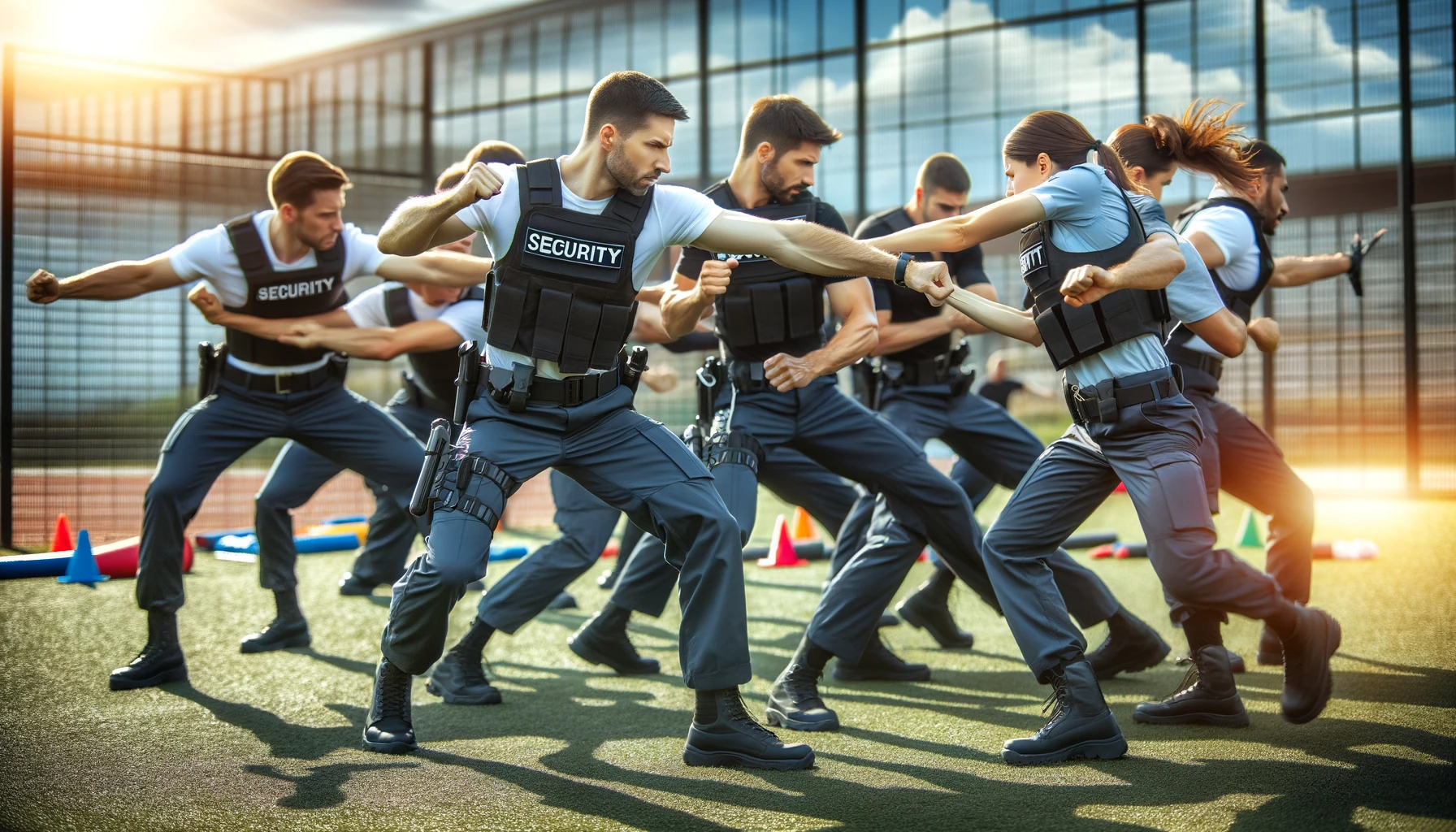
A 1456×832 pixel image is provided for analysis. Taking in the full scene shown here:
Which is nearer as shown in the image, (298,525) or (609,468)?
(609,468)

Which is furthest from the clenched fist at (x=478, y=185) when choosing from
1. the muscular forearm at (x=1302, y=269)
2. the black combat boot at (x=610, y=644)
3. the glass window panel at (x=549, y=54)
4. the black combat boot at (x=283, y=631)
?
the glass window panel at (x=549, y=54)

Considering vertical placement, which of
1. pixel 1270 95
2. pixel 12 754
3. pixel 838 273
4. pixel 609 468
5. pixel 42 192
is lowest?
pixel 12 754

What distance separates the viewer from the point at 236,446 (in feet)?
17.0

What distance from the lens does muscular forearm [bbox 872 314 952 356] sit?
5.36m

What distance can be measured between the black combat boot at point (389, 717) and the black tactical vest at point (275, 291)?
1.96 m

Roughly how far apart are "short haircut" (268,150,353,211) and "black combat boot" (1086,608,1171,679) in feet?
12.0

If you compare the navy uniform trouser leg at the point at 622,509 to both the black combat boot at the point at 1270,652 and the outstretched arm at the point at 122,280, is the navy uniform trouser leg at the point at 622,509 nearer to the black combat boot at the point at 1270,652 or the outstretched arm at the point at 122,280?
the outstretched arm at the point at 122,280

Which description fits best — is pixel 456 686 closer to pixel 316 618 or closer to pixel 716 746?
pixel 716 746

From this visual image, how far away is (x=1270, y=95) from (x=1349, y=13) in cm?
106

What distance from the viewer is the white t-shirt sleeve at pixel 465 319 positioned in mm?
5762

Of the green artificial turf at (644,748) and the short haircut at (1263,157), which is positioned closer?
the green artificial turf at (644,748)

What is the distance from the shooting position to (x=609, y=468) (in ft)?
12.5

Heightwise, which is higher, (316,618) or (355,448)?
(355,448)

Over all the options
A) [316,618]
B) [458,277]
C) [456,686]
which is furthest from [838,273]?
[316,618]
